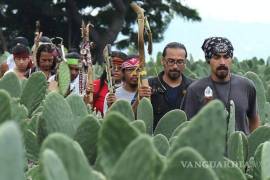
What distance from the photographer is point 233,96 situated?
13.0ft

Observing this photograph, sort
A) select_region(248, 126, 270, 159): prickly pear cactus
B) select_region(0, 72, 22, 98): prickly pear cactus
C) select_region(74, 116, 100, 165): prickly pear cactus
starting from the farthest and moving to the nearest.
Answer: select_region(0, 72, 22, 98): prickly pear cactus, select_region(248, 126, 270, 159): prickly pear cactus, select_region(74, 116, 100, 165): prickly pear cactus

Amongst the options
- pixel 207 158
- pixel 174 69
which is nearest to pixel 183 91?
pixel 174 69

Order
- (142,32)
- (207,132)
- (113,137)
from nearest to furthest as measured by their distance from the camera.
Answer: (207,132) < (113,137) < (142,32)

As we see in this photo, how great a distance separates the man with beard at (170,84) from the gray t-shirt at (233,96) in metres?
→ 0.54

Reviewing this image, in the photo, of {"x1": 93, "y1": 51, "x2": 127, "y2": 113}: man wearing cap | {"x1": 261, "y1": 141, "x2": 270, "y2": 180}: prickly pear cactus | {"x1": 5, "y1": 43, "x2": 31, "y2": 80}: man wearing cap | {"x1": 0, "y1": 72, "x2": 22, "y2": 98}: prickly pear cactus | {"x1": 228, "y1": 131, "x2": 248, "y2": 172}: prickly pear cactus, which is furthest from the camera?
{"x1": 5, "y1": 43, "x2": 31, "y2": 80}: man wearing cap

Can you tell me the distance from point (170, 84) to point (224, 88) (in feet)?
2.39

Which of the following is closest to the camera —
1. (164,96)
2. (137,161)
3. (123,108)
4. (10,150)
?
(10,150)

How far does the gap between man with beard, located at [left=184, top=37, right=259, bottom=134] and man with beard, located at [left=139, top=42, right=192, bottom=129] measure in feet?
1.77

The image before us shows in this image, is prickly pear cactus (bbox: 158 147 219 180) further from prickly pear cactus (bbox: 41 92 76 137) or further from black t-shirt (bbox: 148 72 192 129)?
black t-shirt (bbox: 148 72 192 129)

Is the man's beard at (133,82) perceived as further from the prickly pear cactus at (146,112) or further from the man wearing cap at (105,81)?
the prickly pear cactus at (146,112)

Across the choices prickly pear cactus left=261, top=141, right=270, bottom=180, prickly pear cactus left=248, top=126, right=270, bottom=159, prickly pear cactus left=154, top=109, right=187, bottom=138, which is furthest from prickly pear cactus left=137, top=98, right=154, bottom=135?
prickly pear cactus left=261, top=141, right=270, bottom=180

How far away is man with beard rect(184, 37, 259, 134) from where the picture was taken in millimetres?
3936

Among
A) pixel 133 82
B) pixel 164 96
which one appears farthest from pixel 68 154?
pixel 133 82

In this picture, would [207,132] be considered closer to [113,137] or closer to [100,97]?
[113,137]
